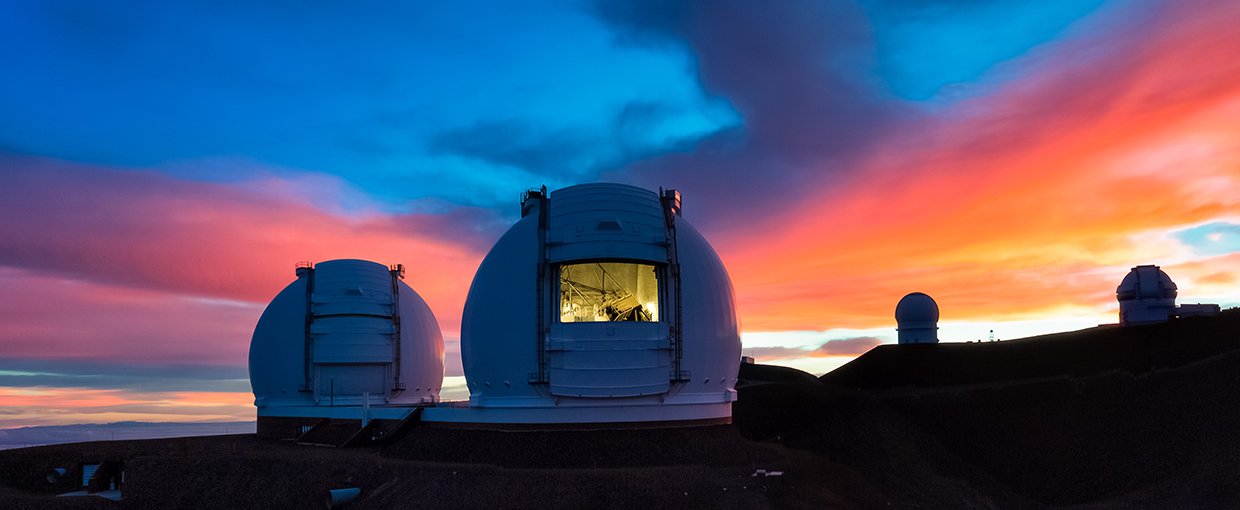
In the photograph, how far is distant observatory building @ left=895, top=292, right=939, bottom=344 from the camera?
6038 cm

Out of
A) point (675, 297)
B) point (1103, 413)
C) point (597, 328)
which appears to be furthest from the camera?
point (1103, 413)

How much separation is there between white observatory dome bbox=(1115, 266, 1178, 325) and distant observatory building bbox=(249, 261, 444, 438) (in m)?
47.8

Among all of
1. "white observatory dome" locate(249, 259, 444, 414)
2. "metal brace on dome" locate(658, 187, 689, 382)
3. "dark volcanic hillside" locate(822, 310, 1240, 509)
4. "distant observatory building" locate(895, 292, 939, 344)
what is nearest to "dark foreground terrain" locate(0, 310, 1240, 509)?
"dark volcanic hillside" locate(822, 310, 1240, 509)

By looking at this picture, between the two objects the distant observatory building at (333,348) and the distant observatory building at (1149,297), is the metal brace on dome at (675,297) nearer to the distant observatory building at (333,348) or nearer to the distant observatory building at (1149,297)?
the distant observatory building at (333,348)

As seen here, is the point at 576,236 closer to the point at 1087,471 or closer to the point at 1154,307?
the point at 1087,471

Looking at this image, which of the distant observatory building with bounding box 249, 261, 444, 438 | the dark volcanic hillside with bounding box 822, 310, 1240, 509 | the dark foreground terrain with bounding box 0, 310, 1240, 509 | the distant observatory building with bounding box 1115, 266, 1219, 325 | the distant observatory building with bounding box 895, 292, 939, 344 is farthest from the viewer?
the distant observatory building with bounding box 895, 292, 939, 344

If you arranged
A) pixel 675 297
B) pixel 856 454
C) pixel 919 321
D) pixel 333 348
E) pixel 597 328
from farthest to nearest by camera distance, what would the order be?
pixel 919 321
pixel 333 348
pixel 856 454
pixel 675 297
pixel 597 328

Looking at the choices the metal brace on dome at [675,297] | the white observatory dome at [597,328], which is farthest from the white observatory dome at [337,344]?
the metal brace on dome at [675,297]

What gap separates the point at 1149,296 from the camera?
57125 millimetres

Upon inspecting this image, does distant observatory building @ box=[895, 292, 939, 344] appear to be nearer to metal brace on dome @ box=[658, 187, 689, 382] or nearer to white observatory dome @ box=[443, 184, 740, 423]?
white observatory dome @ box=[443, 184, 740, 423]

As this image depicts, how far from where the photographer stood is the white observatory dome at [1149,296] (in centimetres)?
5625

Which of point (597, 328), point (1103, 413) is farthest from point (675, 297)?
point (1103, 413)

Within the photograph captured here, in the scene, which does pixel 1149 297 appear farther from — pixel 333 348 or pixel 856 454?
pixel 333 348

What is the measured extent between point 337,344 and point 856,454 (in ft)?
90.2
